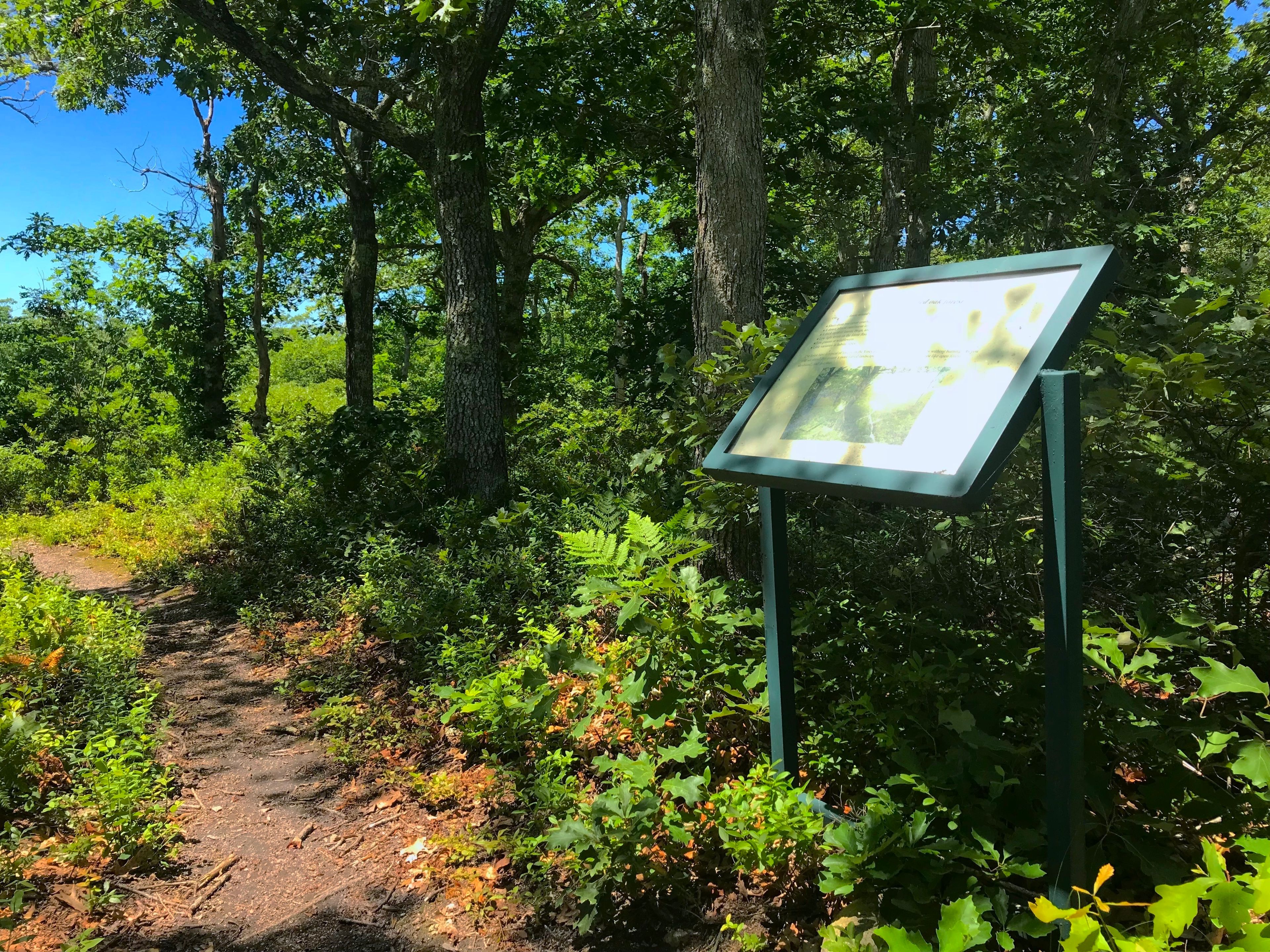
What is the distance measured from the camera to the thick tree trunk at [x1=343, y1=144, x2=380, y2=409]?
1030 centimetres

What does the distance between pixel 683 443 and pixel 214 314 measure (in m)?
15.5

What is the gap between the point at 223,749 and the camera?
4422 millimetres

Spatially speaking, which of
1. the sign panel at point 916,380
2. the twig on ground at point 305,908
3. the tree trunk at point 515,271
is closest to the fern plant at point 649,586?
the sign panel at point 916,380

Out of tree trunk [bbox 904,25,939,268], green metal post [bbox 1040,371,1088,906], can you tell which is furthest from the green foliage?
tree trunk [bbox 904,25,939,268]

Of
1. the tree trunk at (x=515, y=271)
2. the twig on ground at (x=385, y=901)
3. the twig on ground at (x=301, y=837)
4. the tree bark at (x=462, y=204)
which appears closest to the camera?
the twig on ground at (x=385, y=901)

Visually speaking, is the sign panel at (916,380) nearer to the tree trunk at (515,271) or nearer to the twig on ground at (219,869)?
the twig on ground at (219,869)

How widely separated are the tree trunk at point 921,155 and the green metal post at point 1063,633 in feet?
19.9

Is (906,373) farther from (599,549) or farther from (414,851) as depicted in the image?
(414,851)

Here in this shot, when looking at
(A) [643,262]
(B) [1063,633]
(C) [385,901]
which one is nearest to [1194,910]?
(B) [1063,633]

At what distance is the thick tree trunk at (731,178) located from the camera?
457cm

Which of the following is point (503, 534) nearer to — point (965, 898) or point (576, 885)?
point (576, 885)

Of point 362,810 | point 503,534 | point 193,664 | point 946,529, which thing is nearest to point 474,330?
point 503,534

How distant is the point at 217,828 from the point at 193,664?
2491mm

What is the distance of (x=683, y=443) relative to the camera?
395 centimetres
